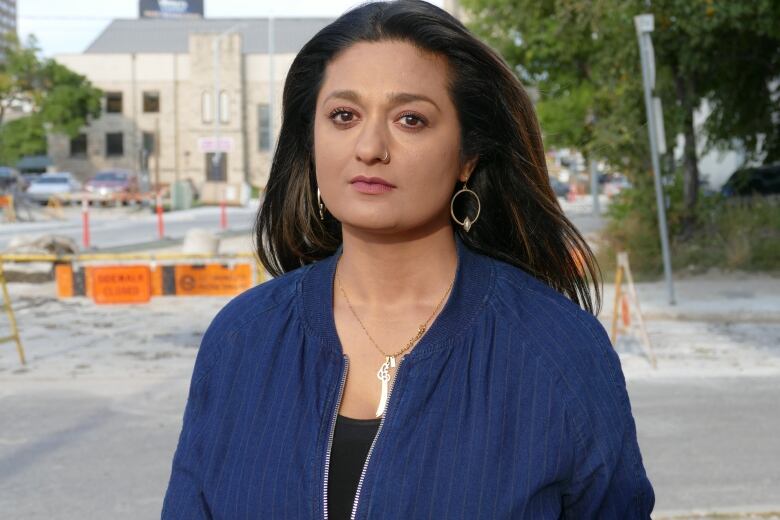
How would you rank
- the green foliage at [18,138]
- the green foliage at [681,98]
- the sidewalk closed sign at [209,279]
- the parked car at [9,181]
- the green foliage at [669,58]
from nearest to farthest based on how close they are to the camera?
1. the sidewalk closed sign at [209,279]
2. the green foliage at [669,58]
3. the green foliage at [681,98]
4. the parked car at [9,181]
5. the green foliage at [18,138]

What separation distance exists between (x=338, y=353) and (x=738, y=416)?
6416 millimetres

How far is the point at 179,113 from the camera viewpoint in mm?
71562

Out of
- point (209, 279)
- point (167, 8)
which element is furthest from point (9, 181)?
point (167, 8)

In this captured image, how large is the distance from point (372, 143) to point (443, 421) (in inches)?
22.2

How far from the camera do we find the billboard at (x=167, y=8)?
104025mm

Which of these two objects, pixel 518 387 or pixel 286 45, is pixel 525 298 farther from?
pixel 286 45

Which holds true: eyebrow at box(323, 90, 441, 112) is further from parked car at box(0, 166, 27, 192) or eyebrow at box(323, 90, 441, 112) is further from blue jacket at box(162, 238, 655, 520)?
parked car at box(0, 166, 27, 192)

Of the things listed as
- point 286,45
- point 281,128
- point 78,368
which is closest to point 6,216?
point 78,368

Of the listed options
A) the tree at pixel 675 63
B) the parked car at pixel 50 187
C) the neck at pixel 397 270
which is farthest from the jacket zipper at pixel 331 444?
the parked car at pixel 50 187

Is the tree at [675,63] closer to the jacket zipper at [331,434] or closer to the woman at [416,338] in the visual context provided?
the woman at [416,338]

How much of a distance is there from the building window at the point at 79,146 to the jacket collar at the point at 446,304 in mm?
73401

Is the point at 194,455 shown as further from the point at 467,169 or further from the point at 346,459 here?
the point at 467,169

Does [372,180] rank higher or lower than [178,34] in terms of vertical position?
lower

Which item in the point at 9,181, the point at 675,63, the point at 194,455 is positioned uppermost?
the point at 675,63
